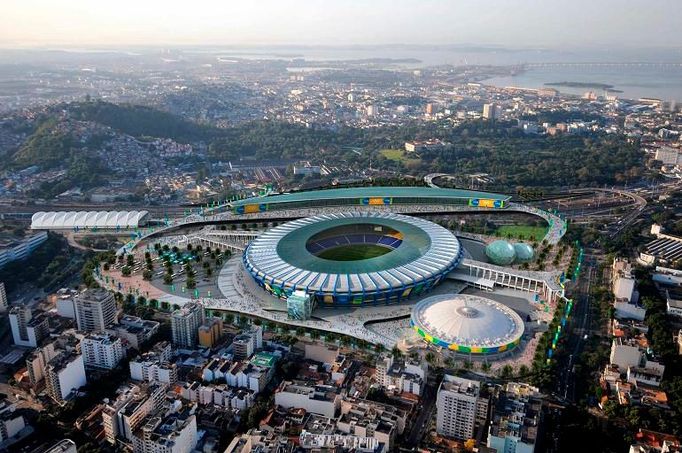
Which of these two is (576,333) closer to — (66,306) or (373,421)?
(373,421)

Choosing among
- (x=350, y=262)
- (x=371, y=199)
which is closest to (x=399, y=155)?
(x=371, y=199)

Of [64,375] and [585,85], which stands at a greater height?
[585,85]

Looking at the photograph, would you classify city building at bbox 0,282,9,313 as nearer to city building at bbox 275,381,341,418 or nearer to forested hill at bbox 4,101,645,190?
city building at bbox 275,381,341,418

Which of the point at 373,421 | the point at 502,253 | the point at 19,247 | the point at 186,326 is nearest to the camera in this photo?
the point at 373,421

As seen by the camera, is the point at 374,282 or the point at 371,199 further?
the point at 371,199

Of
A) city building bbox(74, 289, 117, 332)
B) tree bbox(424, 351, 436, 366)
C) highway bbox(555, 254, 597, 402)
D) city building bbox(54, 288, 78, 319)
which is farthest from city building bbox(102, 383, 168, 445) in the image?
highway bbox(555, 254, 597, 402)

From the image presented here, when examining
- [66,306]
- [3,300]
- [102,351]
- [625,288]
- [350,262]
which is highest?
[350,262]
